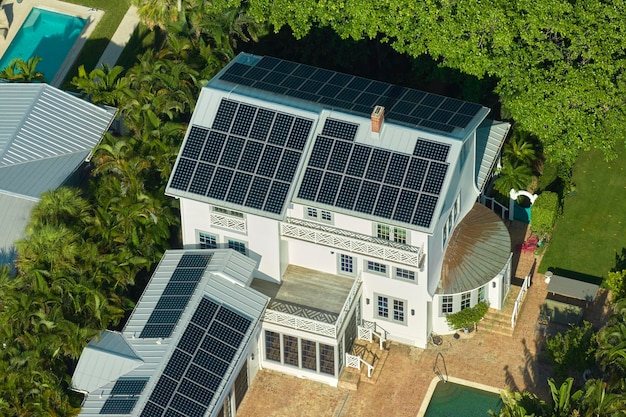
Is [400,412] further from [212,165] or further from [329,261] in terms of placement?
[212,165]

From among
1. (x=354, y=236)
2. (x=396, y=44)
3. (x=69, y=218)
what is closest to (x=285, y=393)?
(x=354, y=236)

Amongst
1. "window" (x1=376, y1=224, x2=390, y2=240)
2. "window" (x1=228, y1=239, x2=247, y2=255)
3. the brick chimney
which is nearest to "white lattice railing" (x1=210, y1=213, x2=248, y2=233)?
"window" (x1=228, y1=239, x2=247, y2=255)

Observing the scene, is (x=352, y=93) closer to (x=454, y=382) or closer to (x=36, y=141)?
(x=454, y=382)

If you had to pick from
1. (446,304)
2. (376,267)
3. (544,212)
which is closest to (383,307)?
(376,267)

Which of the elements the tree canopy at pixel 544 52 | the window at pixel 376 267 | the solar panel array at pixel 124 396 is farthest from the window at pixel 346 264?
the tree canopy at pixel 544 52

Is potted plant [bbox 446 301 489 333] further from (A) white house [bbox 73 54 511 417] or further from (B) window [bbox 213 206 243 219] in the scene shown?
(B) window [bbox 213 206 243 219]

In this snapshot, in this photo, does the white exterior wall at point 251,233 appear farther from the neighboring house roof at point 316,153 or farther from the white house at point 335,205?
the neighboring house roof at point 316,153

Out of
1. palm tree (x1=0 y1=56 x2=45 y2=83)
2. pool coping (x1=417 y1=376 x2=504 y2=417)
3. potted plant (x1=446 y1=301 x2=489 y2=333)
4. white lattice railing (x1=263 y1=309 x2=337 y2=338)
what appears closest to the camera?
white lattice railing (x1=263 y1=309 x2=337 y2=338)
